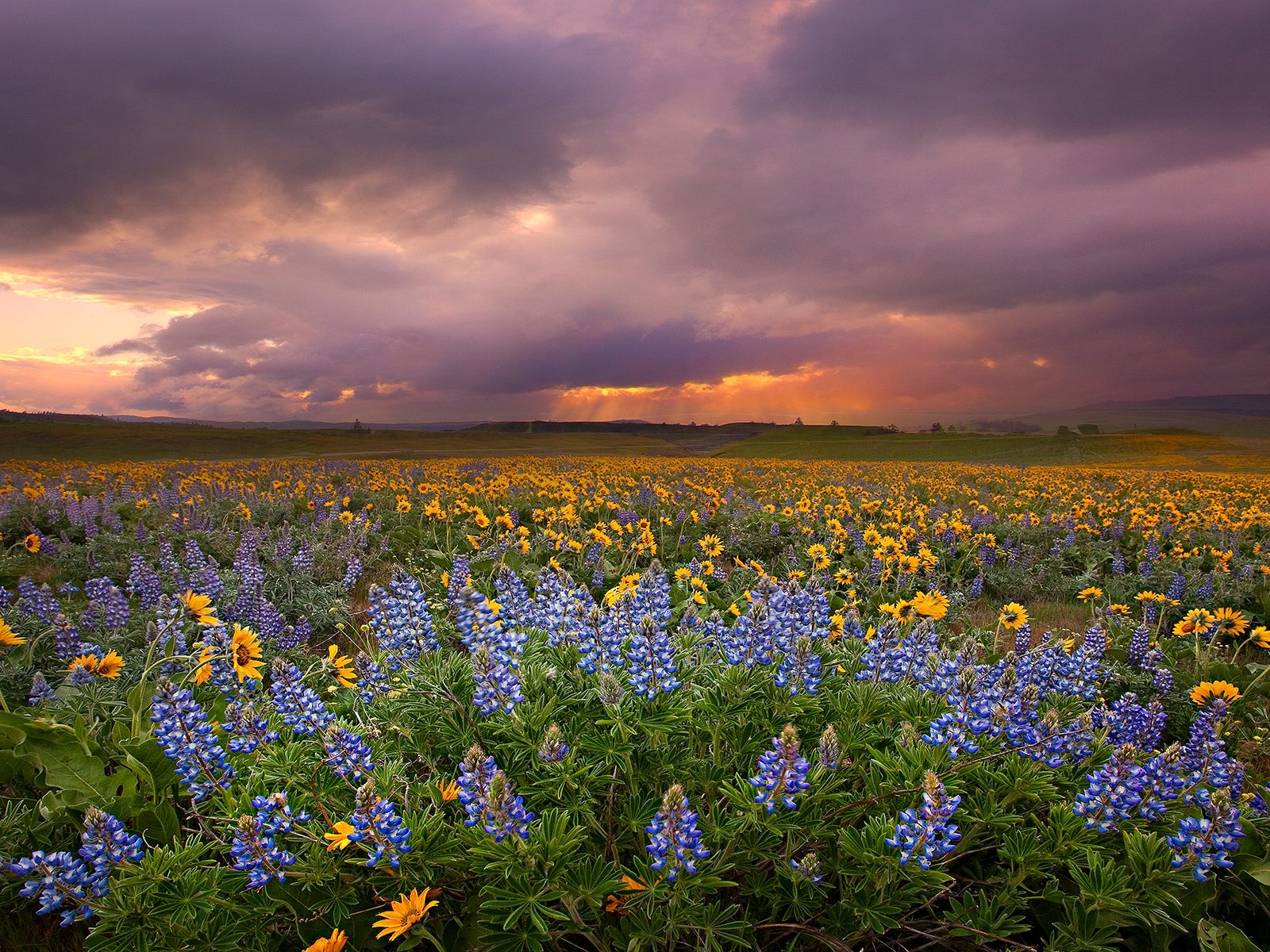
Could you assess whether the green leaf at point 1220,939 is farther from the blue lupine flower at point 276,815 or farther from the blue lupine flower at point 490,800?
the blue lupine flower at point 276,815

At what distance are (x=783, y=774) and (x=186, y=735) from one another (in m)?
2.12

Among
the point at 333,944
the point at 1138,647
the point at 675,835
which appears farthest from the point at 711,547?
the point at 333,944

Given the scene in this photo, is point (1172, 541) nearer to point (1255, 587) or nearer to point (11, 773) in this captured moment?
point (1255, 587)

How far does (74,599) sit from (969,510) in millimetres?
14989

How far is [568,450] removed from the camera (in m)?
51.3

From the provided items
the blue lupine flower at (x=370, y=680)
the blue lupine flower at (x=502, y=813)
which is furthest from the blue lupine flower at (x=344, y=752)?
the blue lupine flower at (x=370, y=680)

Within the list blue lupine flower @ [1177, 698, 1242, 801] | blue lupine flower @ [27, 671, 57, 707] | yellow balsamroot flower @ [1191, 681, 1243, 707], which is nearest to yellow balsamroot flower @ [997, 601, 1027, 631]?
yellow balsamroot flower @ [1191, 681, 1243, 707]

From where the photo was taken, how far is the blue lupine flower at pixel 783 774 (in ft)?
6.23

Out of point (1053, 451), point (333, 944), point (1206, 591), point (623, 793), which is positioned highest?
point (1053, 451)

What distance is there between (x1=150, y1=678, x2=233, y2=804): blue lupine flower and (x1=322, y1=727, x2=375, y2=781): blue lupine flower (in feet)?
1.41

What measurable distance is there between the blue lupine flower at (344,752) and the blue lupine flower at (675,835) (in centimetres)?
103

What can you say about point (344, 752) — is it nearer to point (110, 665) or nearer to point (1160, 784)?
point (110, 665)

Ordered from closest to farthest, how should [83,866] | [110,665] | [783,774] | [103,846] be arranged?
[783,774]
[103,846]
[83,866]
[110,665]

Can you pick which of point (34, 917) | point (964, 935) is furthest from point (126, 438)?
point (964, 935)
